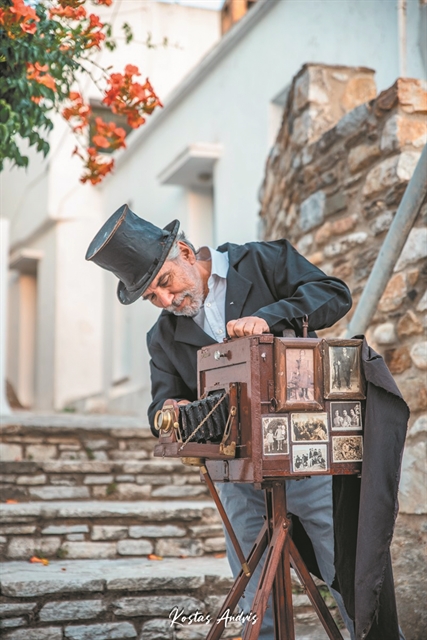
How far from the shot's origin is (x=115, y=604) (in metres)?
3.48

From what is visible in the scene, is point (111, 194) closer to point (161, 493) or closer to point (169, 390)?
point (161, 493)

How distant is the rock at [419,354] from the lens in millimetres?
3287

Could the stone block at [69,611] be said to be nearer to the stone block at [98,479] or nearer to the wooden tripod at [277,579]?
the wooden tripod at [277,579]

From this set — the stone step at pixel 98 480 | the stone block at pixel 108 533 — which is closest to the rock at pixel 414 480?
the stone block at pixel 108 533

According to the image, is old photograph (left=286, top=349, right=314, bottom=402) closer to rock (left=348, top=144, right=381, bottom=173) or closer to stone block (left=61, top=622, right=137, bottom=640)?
stone block (left=61, top=622, right=137, bottom=640)

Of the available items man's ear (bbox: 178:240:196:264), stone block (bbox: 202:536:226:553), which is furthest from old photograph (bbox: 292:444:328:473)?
stone block (bbox: 202:536:226:553)

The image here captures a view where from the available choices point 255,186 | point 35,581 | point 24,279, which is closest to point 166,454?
point 35,581

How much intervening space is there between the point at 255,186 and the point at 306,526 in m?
5.34

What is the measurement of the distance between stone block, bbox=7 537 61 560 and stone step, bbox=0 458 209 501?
2.08 feet

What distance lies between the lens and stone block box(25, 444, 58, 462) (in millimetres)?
5793

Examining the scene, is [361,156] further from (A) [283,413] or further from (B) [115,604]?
(B) [115,604]

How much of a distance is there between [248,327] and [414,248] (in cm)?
146

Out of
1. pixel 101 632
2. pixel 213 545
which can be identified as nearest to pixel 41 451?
pixel 213 545

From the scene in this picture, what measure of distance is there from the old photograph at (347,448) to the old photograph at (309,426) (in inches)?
1.5
